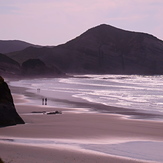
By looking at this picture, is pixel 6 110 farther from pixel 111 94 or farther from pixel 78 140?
pixel 111 94

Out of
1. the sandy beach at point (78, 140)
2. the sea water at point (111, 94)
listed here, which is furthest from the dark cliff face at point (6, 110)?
the sea water at point (111, 94)

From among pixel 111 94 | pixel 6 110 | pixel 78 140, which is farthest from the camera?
pixel 111 94

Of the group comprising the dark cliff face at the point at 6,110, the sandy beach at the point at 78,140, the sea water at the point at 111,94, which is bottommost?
the sea water at the point at 111,94

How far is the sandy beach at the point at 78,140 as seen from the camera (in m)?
10.4

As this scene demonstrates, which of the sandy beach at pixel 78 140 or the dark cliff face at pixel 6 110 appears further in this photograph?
the dark cliff face at pixel 6 110

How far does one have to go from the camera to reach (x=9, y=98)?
53.7ft

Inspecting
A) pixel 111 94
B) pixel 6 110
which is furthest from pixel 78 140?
pixel 111 94

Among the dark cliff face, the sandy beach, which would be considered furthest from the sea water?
the dark cliff face

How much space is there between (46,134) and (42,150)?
3036 millimetres

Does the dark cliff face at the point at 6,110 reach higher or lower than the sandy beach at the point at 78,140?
higher

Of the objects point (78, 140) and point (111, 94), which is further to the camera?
point (111, 94)

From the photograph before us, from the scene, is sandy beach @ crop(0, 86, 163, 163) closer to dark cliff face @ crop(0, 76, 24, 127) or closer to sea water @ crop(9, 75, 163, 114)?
dark cliff face @ crop(0, 76, 24, 127)

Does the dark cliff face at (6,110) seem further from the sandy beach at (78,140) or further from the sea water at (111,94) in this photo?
the sea water at (111,94)

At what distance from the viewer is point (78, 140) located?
43.3ft
